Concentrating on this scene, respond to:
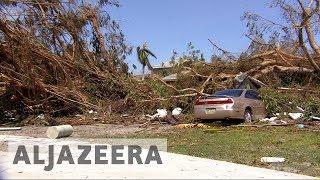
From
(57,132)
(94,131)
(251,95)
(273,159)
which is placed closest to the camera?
(273,159)

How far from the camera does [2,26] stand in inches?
693

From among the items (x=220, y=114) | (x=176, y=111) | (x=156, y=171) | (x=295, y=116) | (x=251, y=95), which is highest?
(x=251, y=95)

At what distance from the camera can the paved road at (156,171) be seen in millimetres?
6729

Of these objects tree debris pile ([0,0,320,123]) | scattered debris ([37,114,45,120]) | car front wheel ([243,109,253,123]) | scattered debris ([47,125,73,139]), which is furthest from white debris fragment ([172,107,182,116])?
scattered debris ([47,125,73,139])

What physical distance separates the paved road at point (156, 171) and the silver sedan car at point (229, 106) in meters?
8.09

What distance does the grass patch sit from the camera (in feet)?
27.7

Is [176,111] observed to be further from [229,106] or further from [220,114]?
[229,106]

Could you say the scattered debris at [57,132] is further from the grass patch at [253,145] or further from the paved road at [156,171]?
the paved road at [156,171]

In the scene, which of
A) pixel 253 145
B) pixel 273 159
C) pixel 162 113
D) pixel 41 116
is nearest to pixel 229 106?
pixel 162 113

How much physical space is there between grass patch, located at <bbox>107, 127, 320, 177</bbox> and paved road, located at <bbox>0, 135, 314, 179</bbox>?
0.79 meters

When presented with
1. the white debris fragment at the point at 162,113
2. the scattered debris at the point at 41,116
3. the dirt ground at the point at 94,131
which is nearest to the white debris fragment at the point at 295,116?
the dirt ground at the point at 94,131

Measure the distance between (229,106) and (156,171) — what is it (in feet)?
30.6

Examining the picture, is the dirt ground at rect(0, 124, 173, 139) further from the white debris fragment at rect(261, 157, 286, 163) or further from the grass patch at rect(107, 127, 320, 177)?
the white debris fragment at rect(261, 157, 286, 163)

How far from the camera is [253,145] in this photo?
10742 millimetres
